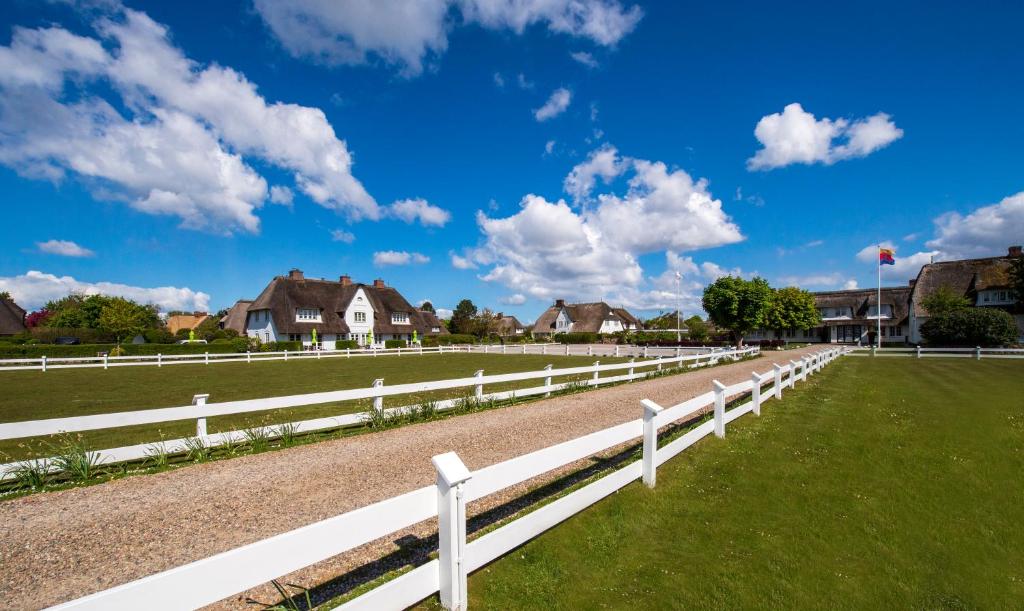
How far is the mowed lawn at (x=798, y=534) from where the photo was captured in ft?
12.8

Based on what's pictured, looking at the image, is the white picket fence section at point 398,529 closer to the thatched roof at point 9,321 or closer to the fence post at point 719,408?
the fence post at point 719,408

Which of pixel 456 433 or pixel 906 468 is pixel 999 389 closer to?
pixel 906 468

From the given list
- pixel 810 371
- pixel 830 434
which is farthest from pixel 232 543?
pixel 810 371

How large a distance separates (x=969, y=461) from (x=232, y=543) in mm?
10513

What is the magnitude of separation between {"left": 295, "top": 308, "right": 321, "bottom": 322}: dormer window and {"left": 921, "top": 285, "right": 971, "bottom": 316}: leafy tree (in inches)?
2426

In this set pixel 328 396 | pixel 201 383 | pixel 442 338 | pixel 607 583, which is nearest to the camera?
pixel 607 583

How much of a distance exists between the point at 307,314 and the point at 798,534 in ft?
177

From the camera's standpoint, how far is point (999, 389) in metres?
16.0

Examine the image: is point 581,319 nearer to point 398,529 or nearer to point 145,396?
point 145,396

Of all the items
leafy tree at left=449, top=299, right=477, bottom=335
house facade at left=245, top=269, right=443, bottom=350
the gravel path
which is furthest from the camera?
leafy tree at left=449, top=299, right=477, bottom=335

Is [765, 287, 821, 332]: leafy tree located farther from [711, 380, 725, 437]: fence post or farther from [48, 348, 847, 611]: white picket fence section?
[48, 348, 847, 611]: white picket fence section

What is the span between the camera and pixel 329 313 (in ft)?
177

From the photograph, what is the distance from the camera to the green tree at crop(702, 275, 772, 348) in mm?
46031

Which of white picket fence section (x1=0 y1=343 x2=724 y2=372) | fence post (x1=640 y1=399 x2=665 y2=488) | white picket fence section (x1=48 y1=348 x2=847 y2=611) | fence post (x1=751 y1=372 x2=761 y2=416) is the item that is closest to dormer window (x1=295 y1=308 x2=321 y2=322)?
white picket fence section (x1=0 y1=343 x2=724 y2=372)
